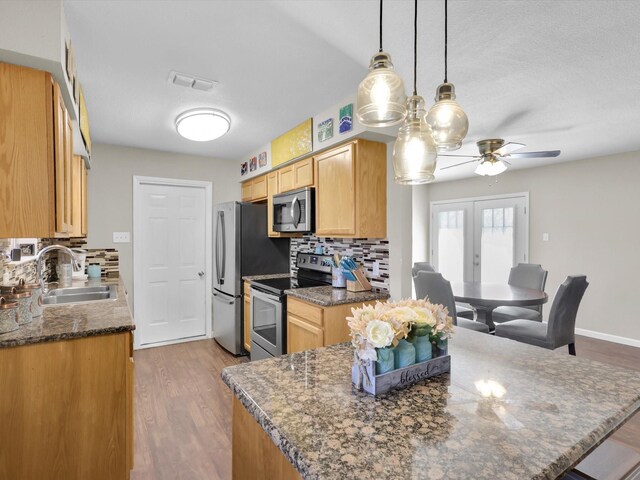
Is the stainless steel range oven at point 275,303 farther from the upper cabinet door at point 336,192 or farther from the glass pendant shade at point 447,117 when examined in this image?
the glass pendant shade at point 447,117

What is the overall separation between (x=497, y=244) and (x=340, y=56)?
4.45 meters

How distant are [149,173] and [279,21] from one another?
2880 mm

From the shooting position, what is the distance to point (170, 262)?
13.5 feet

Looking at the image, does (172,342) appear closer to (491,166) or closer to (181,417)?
(181,417)

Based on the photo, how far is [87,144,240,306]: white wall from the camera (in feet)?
12.2

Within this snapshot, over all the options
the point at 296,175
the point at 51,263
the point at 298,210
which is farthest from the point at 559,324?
the point at 51,263

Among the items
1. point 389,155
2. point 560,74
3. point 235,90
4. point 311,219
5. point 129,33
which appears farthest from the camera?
point 311,219

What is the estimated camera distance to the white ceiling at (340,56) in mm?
1597

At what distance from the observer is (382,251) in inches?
110

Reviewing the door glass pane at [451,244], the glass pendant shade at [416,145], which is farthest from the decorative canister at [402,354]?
the door glass pane at [451,244]

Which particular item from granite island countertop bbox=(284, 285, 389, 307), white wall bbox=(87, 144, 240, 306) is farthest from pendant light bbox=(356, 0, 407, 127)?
white wall bbox=(87, 144, 240, 306)

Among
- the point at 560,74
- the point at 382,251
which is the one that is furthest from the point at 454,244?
the point at 560,74

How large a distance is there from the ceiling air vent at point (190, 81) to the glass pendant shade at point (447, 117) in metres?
1.71

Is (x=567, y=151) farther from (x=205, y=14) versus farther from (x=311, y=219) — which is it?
(x=205, y=14)
